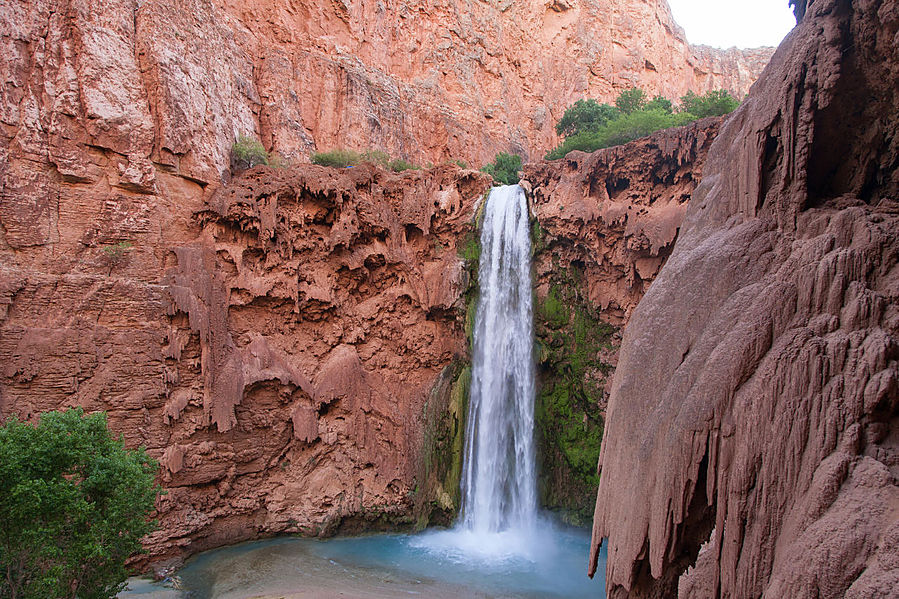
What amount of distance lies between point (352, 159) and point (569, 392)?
1284 centimetres

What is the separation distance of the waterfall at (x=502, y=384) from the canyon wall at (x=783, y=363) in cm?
1169

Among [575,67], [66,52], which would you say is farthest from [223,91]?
[575,67]

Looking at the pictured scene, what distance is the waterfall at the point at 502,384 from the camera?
16.4 metres

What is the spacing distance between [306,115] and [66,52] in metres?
10.7

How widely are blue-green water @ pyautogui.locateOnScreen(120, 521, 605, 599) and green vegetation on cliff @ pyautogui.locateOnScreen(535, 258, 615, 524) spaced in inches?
55.4

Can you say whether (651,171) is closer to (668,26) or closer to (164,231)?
(164,231)

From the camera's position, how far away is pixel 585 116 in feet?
101

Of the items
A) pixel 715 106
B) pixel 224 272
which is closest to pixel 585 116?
pixel 715 106

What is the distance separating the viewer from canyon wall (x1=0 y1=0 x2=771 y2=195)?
13586mm

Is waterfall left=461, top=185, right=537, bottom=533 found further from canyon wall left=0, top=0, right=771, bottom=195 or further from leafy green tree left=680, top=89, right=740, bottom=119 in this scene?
leafy green tree left=680, top=89, right=740, bottom=119

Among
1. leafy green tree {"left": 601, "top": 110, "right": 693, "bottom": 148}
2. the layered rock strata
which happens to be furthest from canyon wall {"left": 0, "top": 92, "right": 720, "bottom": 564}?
leafy green tree {"left": 601, "top": 110, "right": 693, "bottom": 148}

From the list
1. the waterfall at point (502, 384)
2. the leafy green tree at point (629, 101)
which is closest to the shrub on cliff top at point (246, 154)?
the waterfall at point (502, 384)

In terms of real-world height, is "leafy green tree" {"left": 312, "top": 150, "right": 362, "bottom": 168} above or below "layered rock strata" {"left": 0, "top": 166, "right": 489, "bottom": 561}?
above

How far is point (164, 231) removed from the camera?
15078mm
